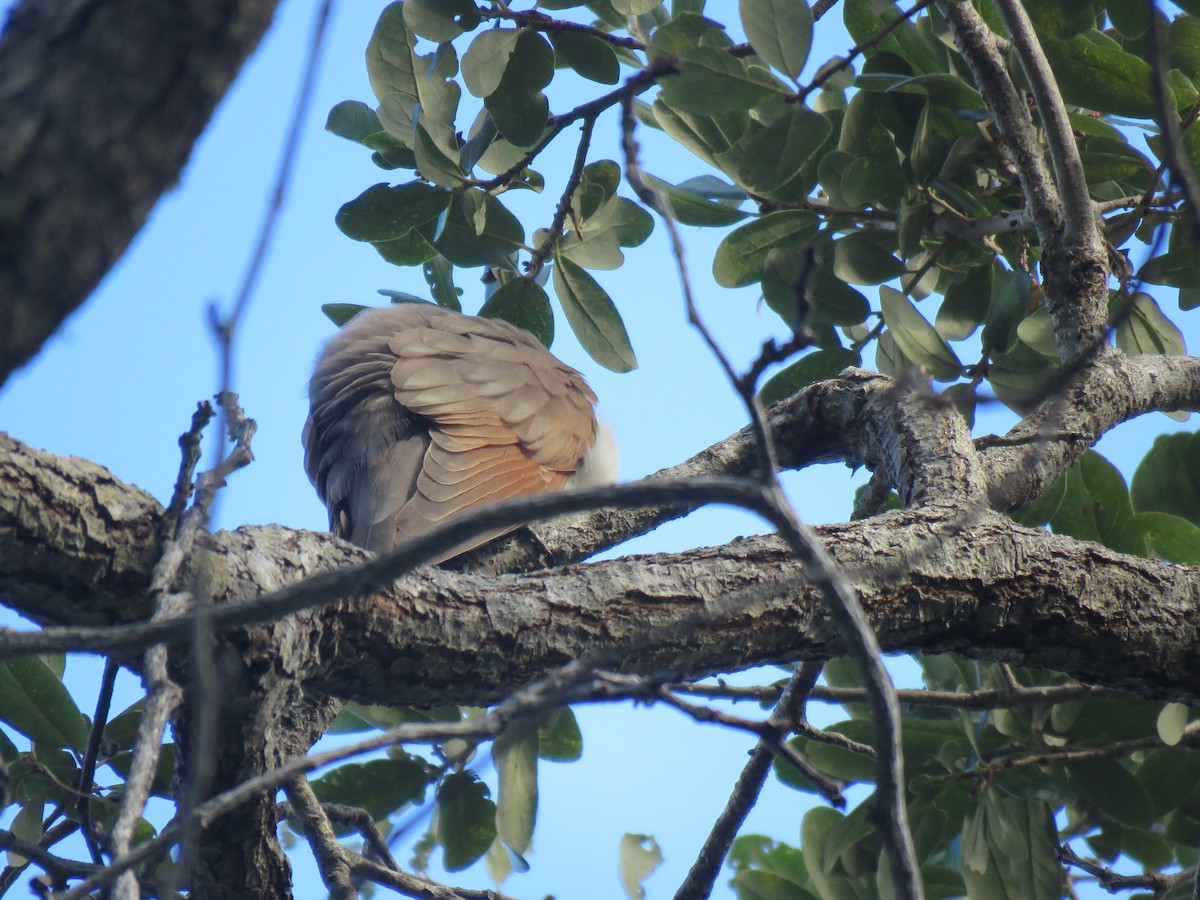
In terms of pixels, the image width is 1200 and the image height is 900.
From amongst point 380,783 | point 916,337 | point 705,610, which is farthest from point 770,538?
point 380,783

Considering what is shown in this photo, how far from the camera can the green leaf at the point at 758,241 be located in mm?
2906

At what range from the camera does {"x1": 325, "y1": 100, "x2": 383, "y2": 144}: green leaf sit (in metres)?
3.29

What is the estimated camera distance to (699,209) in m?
3.02

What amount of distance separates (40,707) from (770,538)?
67.1 inches

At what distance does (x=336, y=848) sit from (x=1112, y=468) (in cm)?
236

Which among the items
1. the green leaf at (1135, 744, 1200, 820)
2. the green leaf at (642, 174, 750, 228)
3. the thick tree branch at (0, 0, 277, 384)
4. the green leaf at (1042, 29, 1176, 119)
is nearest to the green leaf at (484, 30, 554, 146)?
the green leaf at (642, 174, 750, 228)

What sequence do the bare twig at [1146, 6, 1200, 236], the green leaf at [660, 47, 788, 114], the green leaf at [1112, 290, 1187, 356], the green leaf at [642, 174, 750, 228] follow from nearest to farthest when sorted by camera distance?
the bare twig at [1146, 6, 1200, 236] → the green leaf at [660, 47, 788, 114] → the green leaf at [642, 174, 750, 228] → the green leaf at [1112, 290, 1187, 356]

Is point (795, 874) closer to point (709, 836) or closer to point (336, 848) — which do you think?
point (709, 836)

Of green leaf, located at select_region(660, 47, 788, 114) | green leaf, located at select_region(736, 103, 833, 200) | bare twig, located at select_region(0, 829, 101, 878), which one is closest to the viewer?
bare twig, located at select_region(0, 829, 101, 878)

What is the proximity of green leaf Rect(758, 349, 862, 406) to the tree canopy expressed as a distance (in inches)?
0.7

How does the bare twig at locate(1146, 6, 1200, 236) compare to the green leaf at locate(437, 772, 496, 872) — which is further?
the green leaf at locate(437, 772, 496, 872)

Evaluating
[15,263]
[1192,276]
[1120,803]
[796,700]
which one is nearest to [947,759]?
[1120,803]

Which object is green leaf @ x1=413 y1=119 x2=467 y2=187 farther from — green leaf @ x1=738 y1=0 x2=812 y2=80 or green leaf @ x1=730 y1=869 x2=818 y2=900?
green leaf @ x1=730 y1=869 x2=818 y2=900

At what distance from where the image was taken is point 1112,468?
2980 mm
